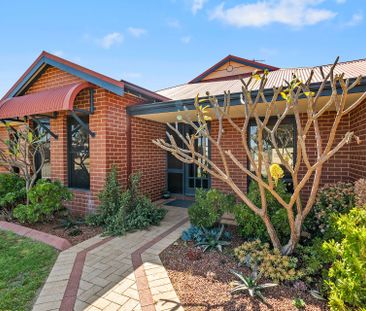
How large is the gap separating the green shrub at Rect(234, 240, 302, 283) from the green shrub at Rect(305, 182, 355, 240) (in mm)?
919

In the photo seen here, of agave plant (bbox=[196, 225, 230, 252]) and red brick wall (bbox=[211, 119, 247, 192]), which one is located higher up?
red brick wall (bbox=[211, 119, 247, 192])

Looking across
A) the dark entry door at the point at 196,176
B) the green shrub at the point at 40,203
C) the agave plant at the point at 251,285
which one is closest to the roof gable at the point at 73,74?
the dark entry door at the point at 196,176

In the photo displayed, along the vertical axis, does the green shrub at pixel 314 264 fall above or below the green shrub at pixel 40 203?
below

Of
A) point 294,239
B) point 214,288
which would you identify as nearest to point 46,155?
point 214,288

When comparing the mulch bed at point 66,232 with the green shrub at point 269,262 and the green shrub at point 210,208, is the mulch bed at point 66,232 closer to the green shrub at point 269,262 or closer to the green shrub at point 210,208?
the green shrub at point 210,208

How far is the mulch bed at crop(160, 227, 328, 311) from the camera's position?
2441 mm

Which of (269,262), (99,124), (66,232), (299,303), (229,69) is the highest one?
(229,69)

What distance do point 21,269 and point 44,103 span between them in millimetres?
3577

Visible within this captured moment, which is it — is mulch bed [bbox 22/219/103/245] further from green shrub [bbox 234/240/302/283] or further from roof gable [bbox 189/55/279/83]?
roof gable [bbox 189/55/279/83]

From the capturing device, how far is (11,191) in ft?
20.2

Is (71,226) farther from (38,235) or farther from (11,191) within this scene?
(11,191)

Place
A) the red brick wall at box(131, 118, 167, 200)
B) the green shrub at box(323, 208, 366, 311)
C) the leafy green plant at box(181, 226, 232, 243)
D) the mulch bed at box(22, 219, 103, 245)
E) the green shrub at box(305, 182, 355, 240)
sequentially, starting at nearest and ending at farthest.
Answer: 1. the green shrub at box(323, 208, 366, 311)
2. the green shrub at box(305, 182, 355, 240)
3. the leafy green plant at box(181, 226, 232, 243)
4. the mulch bed at box(22, 219, 103, 245)
5. the red brick wall at box(131, 118, 167, 200)

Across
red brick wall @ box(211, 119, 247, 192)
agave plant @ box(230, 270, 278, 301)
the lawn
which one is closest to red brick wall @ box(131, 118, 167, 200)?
red brick wall @ box(211, 119, 247, 192)

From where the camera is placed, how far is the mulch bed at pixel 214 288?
2.44 metres
